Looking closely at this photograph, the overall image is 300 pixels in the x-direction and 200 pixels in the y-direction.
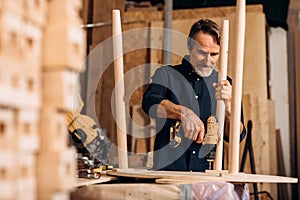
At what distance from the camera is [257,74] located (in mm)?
4523

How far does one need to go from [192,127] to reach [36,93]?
136 cm

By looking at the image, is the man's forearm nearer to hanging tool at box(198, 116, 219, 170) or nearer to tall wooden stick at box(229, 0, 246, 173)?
hanging tool at box(198, 116, 219, 170)

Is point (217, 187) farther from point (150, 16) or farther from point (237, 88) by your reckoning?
point (150, 16)

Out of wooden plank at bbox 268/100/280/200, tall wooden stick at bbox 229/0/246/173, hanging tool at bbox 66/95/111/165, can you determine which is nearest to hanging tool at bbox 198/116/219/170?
tall wooden stick at bbox 229/0/246/173

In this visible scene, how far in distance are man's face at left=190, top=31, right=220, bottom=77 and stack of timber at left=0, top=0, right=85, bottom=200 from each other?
5.20 ft

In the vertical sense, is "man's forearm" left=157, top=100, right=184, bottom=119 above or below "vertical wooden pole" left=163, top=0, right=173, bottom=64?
below

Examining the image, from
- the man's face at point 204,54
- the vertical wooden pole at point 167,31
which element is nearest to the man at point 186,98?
the man's face at point 204,54

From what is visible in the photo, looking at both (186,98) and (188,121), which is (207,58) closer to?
(186,98)

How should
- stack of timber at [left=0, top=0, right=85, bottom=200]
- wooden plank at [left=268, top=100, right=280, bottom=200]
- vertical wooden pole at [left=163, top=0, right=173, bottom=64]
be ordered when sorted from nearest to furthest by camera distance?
stack of timber at [left=0, top=0, right=85, bottom=200]
wooden plank at [left=268, top=100, right=280, bottom=200]
vertical wooden pole at [left=163, top=0, right=173, bottom=64]

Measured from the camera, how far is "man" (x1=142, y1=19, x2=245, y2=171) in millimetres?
2592

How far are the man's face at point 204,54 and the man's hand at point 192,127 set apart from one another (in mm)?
390

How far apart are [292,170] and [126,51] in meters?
2.01

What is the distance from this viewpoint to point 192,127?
2.33m

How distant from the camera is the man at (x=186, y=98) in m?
2.59
